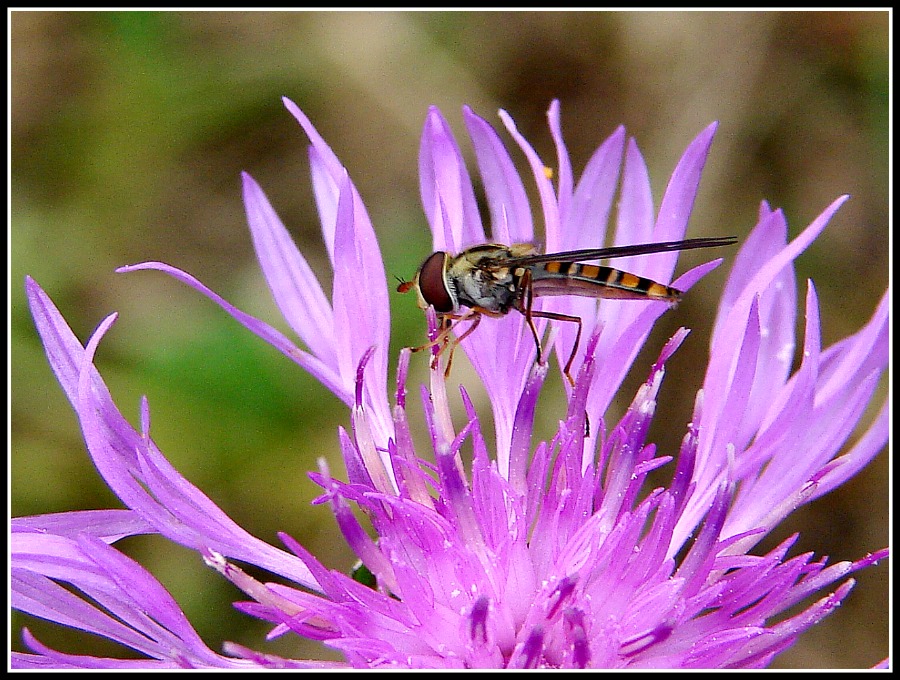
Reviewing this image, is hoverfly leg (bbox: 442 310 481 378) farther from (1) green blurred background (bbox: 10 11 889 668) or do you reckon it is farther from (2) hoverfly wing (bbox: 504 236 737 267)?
(1) green blurred background (bbox: 10 11 889 668)

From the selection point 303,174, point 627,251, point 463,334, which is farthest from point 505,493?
point 303,174

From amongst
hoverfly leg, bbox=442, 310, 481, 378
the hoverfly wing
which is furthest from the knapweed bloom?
the hoverfly wing

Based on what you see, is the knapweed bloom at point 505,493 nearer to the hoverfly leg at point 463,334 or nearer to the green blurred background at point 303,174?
the hoverfly leg at point 463,334

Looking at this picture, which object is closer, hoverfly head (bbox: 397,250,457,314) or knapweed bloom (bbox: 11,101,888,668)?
knapweed bloom (bbox: 11,101,888,668)

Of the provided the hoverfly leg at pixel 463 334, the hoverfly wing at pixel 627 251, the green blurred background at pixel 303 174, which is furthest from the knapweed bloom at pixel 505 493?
the green blurred background at pixel 303 174

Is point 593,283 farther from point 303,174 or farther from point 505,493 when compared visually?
point 303,174
